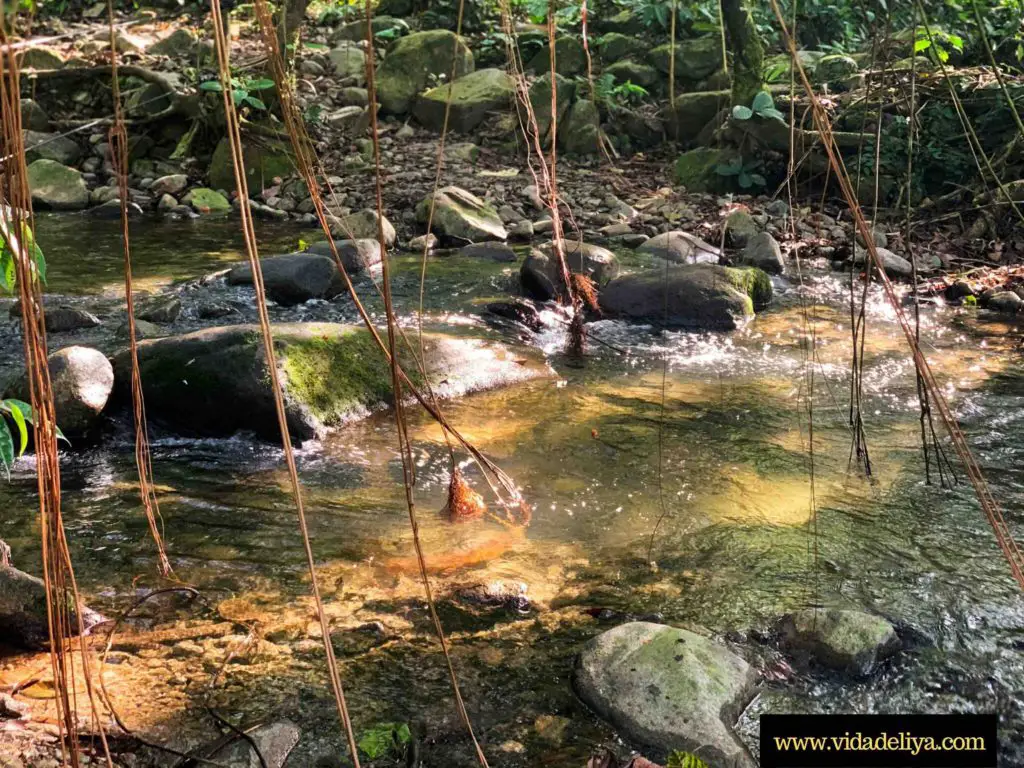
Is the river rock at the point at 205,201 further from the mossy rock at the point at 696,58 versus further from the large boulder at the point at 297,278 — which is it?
the mossy rock at the point at 696,58

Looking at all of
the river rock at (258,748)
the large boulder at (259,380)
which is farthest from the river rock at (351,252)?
the river rock at (258,748)

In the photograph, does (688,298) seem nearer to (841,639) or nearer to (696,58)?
(841,639)

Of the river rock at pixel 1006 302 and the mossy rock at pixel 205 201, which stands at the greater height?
the river rock at pixel 1006 302

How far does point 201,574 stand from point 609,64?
8553 millimetres

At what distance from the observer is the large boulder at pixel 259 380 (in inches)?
141

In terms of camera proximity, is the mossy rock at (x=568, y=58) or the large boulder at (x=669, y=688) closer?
the large boulder at (x=669, y=688)

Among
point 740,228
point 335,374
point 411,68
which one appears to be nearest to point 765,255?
point 740,228

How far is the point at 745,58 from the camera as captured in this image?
25.4 ft

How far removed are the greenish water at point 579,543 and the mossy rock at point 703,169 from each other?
4.02 metres

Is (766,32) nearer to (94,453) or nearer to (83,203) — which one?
(83,203)

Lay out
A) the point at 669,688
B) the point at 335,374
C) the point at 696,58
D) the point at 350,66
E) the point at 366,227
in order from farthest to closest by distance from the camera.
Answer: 1. the point at 350,66
2. the point at 696,58
3. the point at 366,227
4. the point at 335,374
5. the point at 669,688

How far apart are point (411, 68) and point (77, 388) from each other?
278 inches

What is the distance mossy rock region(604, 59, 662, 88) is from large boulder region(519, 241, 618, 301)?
437 centimetres

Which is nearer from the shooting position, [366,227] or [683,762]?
[683,762]
